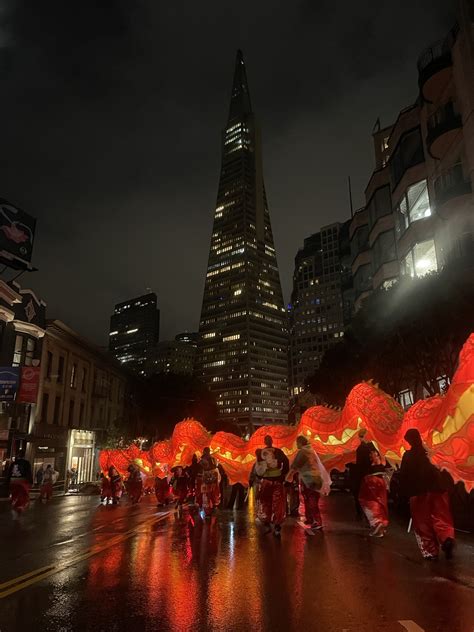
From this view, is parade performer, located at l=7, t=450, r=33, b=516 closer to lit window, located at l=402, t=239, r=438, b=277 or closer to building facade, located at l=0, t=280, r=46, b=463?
building facade, located at l=0, t=280, r=46, b=463

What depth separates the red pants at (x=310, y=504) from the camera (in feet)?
32.2

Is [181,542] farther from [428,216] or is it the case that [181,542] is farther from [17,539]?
[428,216]

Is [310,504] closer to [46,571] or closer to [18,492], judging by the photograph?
[46,571]

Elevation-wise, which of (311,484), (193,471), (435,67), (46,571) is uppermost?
(435,67)

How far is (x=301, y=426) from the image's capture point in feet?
49.2

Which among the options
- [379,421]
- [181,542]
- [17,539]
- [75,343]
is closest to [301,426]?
[379,421]

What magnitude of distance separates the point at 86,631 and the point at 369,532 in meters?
7.18

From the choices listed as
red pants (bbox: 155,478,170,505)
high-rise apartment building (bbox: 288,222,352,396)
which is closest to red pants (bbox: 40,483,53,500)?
red pants (bbox: 155,478,170,505)

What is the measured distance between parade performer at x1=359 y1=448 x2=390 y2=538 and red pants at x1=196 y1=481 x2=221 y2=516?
5.24 m

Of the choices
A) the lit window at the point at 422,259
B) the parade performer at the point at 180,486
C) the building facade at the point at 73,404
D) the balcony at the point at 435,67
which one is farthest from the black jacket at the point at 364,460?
the building facade at the point at 73,404

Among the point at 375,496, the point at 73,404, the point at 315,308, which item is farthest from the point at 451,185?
the point at 315,308

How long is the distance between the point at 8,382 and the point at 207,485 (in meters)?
20.0

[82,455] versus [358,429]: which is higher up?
[358,429]

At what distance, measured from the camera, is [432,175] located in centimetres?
2827
